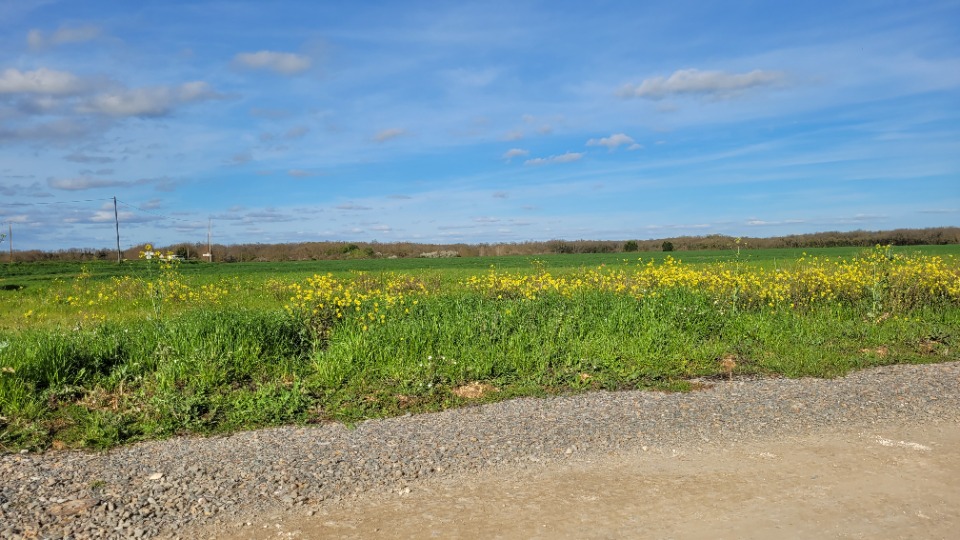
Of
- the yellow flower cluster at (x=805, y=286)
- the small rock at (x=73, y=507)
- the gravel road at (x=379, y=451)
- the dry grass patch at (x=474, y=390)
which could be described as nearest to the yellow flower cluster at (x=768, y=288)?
the yellow flower cluster at (x=805, y=286)

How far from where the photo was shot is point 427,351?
8.62m

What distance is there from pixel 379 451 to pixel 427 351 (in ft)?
10.4

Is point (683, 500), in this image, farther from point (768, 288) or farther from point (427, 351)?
point (768, 288)

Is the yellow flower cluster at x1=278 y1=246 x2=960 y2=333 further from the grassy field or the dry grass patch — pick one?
the dry grass patch

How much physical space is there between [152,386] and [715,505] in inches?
224

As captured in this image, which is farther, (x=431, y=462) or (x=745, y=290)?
(x=745, y=290)

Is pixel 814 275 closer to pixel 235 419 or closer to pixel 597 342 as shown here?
pixel 597 342

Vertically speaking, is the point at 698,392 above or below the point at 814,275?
below

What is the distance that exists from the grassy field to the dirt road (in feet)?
6.66

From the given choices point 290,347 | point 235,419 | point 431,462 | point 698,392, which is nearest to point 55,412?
point 235,419

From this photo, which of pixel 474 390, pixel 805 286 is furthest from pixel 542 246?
pixel 474 390

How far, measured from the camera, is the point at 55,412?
6566 mm

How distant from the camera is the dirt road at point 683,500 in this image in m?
4.14

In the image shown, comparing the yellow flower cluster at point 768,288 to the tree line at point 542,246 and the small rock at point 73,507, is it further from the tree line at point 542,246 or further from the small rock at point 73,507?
the tree line at point 542,246
